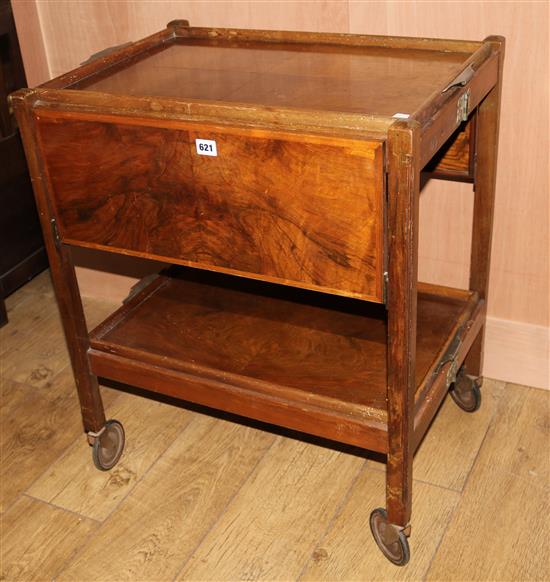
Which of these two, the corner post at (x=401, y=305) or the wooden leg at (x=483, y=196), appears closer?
the corner post at (x=401, y=305)

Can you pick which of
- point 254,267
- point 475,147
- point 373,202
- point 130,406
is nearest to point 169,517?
point 130,406

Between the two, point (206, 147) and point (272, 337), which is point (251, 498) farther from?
point (206, 147)

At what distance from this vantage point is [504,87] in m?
1.61

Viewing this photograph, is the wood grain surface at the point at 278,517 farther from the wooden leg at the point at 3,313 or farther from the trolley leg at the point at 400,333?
the wooden leg at the point at 3,313

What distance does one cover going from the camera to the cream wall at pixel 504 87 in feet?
5.18

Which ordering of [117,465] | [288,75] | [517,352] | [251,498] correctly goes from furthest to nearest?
[517,352], [117,465], [251,498], [288,75]

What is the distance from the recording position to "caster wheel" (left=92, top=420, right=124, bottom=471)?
1720 millimetres

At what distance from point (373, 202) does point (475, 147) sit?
0.48 meters

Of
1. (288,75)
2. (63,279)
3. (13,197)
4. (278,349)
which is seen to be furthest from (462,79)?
(13,197)

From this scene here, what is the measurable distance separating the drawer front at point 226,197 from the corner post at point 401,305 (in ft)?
0.07

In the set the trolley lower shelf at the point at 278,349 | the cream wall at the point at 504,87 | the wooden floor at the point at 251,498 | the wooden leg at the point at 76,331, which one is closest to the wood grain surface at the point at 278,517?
the wooden floor at the point at 251,498

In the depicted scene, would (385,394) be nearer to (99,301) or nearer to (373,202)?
(373,202)

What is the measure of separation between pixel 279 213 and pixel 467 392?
744 mm

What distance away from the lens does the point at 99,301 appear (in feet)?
7.52
